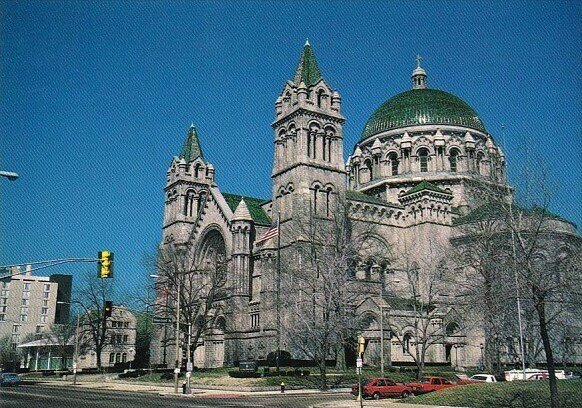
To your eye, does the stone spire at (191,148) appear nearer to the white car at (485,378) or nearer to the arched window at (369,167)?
the arched window at (369,167)

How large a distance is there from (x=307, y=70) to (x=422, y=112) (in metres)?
26.0

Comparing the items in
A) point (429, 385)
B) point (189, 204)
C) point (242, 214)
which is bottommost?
point (429, 385)

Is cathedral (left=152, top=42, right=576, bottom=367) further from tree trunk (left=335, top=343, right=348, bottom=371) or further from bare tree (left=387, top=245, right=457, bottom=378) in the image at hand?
tree trunk (left=335, top=343, right=348, bottom=371)

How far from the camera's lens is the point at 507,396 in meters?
28.5

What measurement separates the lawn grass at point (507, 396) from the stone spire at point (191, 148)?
61.9 meters

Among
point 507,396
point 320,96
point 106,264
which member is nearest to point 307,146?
point 320,96

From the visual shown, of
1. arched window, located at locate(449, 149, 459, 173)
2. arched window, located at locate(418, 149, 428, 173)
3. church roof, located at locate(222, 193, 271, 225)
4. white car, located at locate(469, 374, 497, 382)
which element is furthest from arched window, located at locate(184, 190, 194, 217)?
white car, located at locate(469, 374, 497, 382)

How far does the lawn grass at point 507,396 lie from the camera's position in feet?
91.5

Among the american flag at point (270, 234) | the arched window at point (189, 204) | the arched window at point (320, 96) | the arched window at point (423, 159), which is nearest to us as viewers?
the american flag at point (270, 234)

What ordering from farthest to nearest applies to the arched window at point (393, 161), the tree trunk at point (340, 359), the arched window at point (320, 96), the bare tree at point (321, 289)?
the arched window at point (393, 161) < the arched window at point (320, 96) < the tree trunk at point (340, 359) < the bare tree at point (321, 289)

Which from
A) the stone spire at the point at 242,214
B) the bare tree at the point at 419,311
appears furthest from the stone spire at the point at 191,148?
the bare tree at the point at 419,311

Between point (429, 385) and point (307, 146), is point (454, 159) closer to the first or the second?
point (307, 146)

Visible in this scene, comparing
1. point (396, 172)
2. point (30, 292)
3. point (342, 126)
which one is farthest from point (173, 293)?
point (30, 292)

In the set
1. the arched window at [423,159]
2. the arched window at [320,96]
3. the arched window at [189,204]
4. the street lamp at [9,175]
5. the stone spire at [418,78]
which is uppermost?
the stone spire at [418,78]
